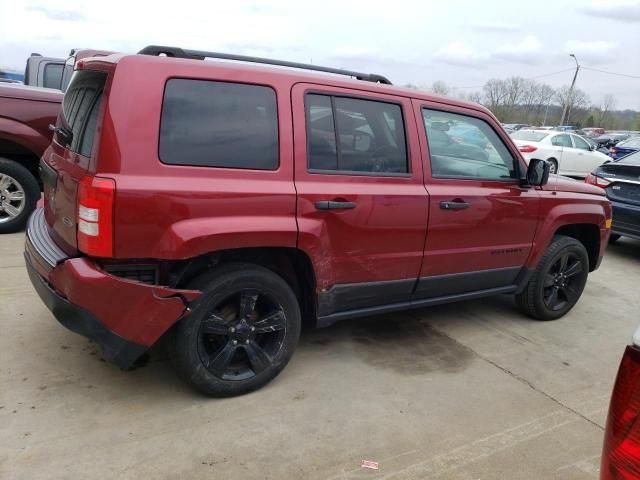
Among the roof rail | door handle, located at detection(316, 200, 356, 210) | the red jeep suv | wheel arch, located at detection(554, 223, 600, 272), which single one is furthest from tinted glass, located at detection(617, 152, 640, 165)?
door handle, located at detection(316, 200, 356, 210)

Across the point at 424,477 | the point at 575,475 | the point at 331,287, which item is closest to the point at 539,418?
the point at 575,475

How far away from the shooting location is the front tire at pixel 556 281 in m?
4.52

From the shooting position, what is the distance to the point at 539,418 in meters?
3.14

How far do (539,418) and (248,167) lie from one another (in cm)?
226

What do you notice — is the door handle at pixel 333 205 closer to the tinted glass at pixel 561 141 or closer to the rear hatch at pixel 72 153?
the rear hatch at pixel 72 153

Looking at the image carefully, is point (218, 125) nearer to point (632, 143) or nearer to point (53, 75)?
point (53, 75)

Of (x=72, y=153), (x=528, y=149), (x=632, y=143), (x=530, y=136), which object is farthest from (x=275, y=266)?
(x=632, y=143)

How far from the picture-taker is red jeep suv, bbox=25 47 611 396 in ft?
8.47

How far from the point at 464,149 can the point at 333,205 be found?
4.28 feet

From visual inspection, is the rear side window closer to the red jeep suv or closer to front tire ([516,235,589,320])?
the red jeep suv

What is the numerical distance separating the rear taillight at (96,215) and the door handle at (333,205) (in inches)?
44.1

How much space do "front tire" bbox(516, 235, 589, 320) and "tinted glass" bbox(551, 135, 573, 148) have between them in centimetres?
1078

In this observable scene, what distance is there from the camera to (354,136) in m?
3.25

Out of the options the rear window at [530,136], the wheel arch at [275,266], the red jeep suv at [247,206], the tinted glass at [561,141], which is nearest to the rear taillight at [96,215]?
the red jeep suv at [247,206]
